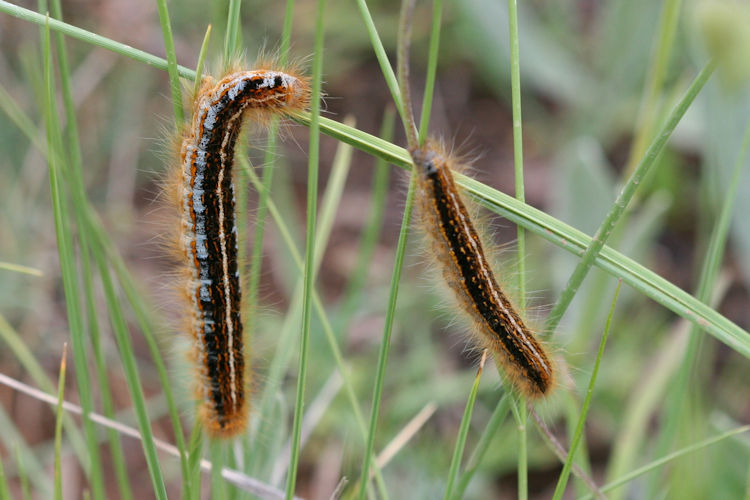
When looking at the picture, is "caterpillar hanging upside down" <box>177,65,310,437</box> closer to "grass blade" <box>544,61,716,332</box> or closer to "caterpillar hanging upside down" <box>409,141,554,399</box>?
"caterpillar hanging upside down" <box>409,141,554,399</box>

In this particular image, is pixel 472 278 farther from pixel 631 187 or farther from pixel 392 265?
pixel 392 265

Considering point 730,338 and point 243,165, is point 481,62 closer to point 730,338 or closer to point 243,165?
point 243,165

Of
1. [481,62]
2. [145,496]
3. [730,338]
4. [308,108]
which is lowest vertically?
[145,496]

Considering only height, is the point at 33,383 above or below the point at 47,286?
below

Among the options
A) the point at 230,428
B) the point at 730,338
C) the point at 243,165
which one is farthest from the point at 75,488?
the point at 730,338

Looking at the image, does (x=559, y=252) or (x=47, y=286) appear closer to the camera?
(x=559, y=252)

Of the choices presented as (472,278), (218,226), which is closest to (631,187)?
(472,278)
